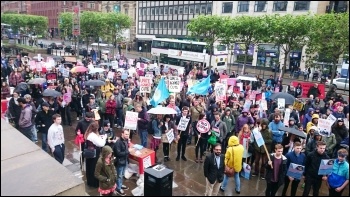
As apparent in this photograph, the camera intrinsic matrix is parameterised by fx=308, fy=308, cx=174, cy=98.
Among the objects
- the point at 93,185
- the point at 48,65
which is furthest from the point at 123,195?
the point at 48,65

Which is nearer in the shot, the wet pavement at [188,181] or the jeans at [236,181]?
the jeans at [236,181]

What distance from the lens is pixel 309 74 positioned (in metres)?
36.5

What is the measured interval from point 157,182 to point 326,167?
12.4ft

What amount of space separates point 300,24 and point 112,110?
20.9 metres

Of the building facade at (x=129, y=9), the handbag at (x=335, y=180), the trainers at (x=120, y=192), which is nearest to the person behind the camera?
the handbag at (x=335, y=180)

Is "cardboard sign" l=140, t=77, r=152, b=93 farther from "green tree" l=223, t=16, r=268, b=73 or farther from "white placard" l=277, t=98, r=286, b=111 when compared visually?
"green tree" l=223, t=16, r=268, b=73

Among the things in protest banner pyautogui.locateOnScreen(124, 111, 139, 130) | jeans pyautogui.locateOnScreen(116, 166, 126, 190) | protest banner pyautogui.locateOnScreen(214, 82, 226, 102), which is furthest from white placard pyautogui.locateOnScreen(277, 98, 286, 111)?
jeans pyautogui.locateOnScreen(116, 166, 126, 190)

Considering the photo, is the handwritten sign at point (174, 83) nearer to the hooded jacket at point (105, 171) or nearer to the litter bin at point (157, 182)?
the litter bin at point (157, 182)

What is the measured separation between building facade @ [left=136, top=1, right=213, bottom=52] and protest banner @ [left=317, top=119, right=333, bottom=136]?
45.1 m

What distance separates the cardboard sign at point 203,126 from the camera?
8875mm

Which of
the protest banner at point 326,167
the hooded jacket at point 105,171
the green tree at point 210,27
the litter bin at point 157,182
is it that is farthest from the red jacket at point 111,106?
the green tree at point 210,27

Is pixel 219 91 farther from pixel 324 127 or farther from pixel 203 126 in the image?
pixel 324 127

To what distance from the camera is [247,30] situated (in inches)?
1160

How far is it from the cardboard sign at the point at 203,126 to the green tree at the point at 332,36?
726 inches
